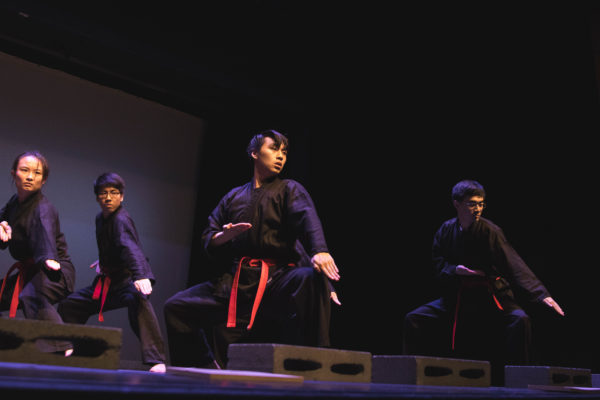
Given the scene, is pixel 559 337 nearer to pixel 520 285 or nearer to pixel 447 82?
pixel 520 285

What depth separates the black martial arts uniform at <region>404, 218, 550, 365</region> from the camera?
12.6 ft

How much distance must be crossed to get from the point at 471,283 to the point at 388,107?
1.64 meters

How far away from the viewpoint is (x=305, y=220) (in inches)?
113

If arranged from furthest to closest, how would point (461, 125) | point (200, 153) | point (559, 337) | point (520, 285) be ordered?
1. point (200, 153)
2. point (461, 125)
3. point (559, 337)
4. point (520, 285)

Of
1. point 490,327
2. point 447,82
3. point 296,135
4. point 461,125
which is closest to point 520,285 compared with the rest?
point 490,327

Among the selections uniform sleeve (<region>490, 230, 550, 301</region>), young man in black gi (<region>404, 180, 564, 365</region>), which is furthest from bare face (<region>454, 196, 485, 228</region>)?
uniform sleeve (<region>490, 230, 550, 301</region>)

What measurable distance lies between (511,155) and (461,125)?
436mm

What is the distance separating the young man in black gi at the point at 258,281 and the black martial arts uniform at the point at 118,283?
0.47 m

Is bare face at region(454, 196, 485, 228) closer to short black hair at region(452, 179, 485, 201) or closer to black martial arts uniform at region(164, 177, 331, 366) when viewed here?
short black hair at region(452, 179, 485, 201)

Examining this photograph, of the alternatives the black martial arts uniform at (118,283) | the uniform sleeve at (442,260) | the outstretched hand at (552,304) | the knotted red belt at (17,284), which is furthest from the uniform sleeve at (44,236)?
the outstretched hand at (552,304)

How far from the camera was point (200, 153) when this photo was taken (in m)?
5.67

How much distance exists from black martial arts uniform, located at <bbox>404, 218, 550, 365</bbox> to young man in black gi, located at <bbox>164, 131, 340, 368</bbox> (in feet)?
4.35

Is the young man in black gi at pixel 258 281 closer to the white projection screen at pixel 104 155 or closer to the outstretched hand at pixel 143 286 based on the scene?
the outstretched hand at pixel 143 286

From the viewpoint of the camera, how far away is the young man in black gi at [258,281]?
2.71 m
